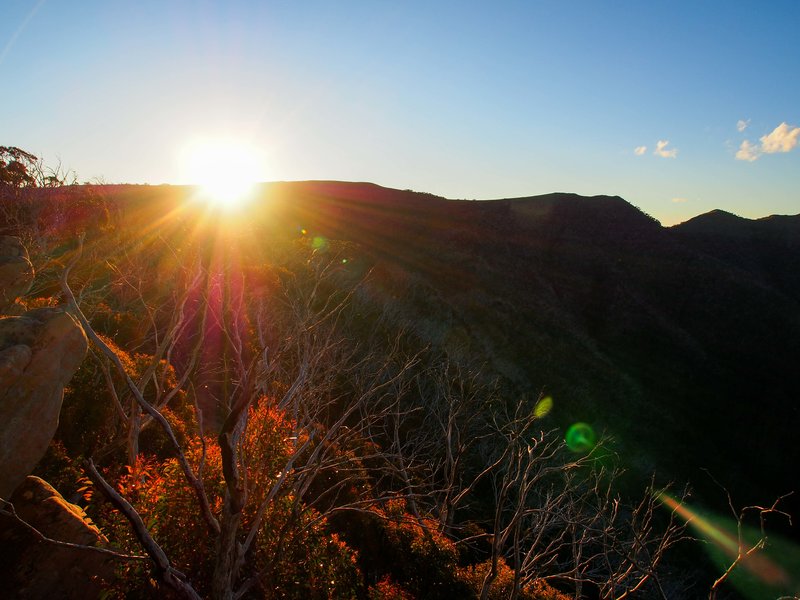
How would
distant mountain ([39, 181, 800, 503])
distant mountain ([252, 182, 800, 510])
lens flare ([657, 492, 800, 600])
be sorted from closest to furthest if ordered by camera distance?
lens flare ([657, 492, 800, 600]) < distant mountain ([39, 181, 800, 503]) < distant mountain ([252, 182, 800, 510])

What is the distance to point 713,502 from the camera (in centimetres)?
3725

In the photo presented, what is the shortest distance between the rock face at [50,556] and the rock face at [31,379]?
1.98 feet

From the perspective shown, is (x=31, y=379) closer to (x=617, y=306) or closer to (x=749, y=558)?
(x=749, y=558)

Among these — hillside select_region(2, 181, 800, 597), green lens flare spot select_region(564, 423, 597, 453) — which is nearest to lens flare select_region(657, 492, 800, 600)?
hillside select_region(2, 181, 800, 597)

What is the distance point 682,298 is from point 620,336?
14.5 metres

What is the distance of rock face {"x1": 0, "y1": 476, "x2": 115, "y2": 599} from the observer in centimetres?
681

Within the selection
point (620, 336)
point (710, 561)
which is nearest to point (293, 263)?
point (710, 561)

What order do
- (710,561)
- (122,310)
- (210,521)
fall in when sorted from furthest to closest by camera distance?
(710,561)
(122,310)
(210,521)

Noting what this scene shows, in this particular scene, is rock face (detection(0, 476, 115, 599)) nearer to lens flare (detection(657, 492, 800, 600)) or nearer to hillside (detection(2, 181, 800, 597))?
hillside (detection(2, 181, 800, 597))

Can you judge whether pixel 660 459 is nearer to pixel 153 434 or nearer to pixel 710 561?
pixel 710 561

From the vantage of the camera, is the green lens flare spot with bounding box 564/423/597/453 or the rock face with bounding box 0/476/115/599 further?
the green lens flare spot with bounding box 564/423/597/453

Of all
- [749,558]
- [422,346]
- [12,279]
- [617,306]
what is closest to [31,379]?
[12,279]

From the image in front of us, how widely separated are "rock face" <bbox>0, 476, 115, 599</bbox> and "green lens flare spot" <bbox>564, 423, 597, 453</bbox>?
125ft

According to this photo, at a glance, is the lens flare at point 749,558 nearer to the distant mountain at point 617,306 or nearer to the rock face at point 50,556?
the distant mountain at point 617,306
